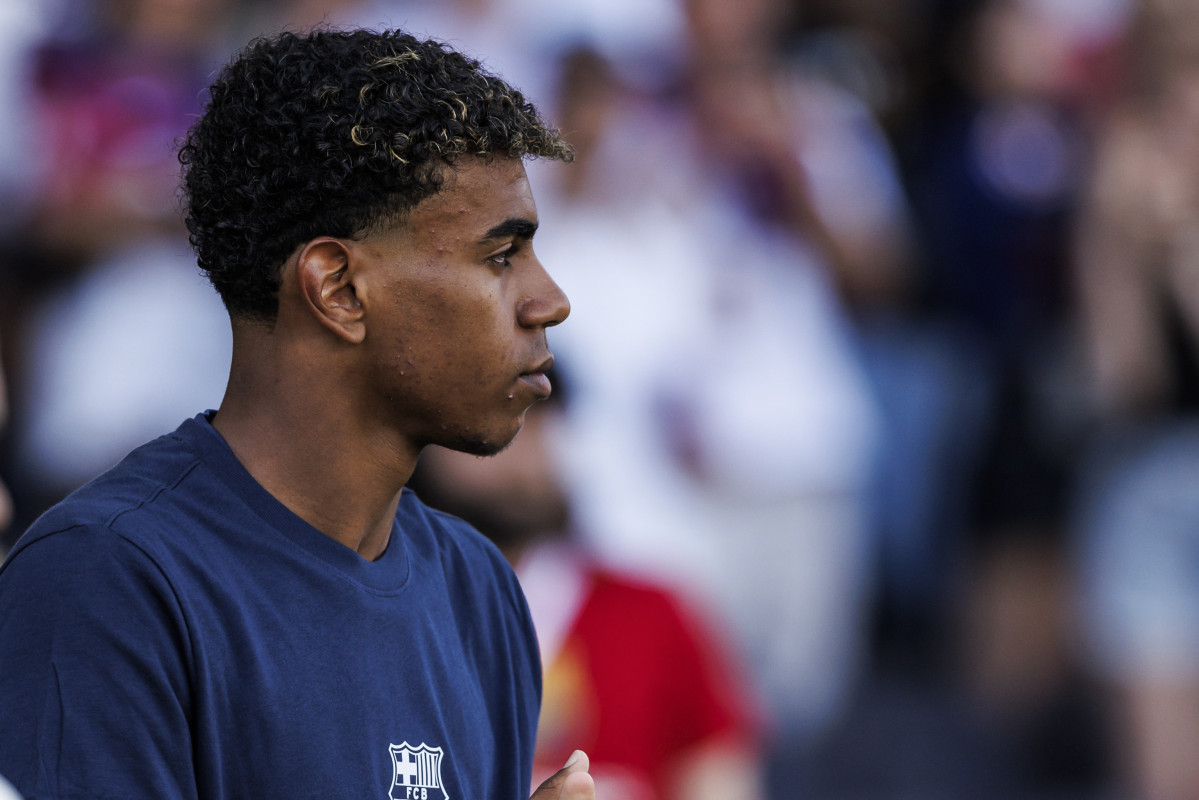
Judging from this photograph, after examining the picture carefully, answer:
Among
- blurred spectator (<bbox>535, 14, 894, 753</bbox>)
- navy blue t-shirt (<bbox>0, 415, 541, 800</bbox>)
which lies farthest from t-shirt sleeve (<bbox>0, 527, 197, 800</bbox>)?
blurred spectator (<bbox>535, 14, 894, 753</bbox>)

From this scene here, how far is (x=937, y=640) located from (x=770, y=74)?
100.0 inches

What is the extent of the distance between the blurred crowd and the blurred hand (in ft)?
9.80

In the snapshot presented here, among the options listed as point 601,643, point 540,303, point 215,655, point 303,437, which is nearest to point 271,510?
point 303,437

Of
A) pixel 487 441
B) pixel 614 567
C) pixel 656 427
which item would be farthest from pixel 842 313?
pixel 487 441

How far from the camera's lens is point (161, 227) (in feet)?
17.9

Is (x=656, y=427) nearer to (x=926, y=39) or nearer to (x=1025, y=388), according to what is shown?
(x=1025, y=388)

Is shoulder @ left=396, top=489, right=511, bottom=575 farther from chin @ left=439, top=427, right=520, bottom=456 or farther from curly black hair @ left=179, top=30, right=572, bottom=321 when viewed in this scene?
curly black hair @ left=179, top=30, right=572, bottom=321

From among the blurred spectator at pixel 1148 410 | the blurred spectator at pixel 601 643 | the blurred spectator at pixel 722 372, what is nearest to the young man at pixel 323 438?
the blurred spectator at pixel 601 643

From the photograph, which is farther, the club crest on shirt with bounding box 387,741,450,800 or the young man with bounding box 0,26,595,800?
the club crest on shirt with bounding box 387,741,450,800

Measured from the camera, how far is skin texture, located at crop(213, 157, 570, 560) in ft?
6.19

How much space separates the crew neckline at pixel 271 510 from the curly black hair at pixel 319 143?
164mm

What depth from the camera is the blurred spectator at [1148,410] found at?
5.76 meters

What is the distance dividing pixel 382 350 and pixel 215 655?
43cm

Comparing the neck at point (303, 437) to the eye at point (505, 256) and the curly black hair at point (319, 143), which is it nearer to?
the curly black hair at point (319, 143)
